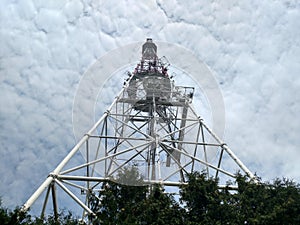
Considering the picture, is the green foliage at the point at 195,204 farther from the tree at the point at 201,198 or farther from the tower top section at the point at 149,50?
the tower top section at the point at 149,50

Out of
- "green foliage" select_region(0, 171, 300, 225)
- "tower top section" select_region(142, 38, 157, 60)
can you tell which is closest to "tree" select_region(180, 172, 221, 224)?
"green foliage" select_region(0, 171, 300, 225)

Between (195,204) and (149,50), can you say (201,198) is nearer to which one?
(195,204)

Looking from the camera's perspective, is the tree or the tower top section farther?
the tower top section

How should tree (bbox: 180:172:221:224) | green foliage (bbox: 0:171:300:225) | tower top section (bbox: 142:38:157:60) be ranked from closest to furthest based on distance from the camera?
1. green foliage (bbox: 0:171:300:225)
2. tree (bbox: 180:172:221:224)
3. tower top section (bbox: 142:38:157:60)

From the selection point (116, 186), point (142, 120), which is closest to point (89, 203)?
point (116, 186)

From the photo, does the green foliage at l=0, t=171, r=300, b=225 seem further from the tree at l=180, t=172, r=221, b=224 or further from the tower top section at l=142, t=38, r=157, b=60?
the tower top section at l=142, t=38, r=157, b=60

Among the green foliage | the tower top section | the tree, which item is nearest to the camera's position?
the green foliage

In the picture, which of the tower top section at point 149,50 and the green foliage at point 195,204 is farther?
the tower top section at point 149,50

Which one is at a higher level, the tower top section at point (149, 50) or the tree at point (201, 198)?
the tower top section at point (149, 50)

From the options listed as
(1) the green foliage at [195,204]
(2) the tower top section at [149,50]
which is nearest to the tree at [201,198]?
(1) the green foliage at [195,204]

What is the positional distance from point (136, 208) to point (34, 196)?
6.96 ft

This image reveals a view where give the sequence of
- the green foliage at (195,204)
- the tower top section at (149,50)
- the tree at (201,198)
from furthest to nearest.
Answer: the tower top section at (149,50), the tree at (201,198), the green foliage at (195,204)

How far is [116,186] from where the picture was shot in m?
9.03

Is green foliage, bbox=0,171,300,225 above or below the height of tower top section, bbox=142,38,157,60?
below
